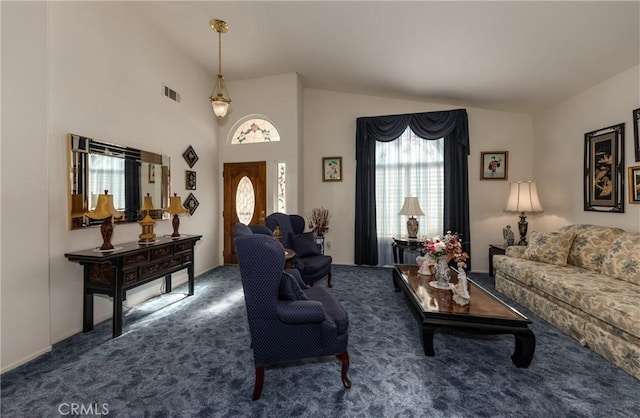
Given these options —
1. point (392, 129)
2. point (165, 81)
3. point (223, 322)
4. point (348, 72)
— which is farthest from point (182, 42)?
point (223, 322)

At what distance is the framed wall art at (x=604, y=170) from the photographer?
3014mm

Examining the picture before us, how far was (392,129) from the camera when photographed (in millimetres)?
4855

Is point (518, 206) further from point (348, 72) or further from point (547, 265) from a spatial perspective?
point (348, 72)

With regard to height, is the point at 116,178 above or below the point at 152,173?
below

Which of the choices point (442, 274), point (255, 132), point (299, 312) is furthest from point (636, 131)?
point (255, 132)

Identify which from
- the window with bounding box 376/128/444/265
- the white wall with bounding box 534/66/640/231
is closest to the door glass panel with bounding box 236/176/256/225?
the window with bounding box 376/128/444/265

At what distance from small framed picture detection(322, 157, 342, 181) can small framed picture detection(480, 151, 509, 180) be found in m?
2.60

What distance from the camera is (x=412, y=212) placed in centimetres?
430

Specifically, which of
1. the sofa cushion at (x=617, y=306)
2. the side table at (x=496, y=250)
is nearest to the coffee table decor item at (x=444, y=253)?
the sofa cushion at (x=617, y=306)

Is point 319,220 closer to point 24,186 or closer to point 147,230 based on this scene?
point 147,230

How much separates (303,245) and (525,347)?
269 centimetres

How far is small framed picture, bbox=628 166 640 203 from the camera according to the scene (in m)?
2.82

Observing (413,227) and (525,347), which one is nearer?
(525,347)

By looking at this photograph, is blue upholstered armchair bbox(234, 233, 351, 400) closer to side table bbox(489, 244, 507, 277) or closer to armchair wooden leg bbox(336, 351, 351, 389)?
armchair wooden leg bbox(336, 351, 351, 389)
